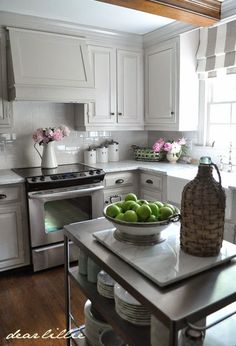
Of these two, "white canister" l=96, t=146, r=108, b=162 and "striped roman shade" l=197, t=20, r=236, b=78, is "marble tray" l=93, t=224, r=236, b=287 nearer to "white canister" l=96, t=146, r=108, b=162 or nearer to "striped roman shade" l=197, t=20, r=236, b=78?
"striped roman shade" l=197, t=20, r=236, b=78

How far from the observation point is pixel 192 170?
116 inches

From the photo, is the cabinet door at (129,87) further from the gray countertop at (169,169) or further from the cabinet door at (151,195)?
the cabinet door at (151,195)

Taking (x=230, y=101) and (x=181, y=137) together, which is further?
(x=181, y=137)

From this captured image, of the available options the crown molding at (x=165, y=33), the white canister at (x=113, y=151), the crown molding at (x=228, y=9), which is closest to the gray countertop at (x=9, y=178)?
the white canister at (x=113, y=151)

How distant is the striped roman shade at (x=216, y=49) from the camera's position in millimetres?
2750

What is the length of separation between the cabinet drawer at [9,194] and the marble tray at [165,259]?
157 centimetres

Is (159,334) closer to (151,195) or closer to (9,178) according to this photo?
(9,178)

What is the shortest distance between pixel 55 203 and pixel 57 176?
279mm

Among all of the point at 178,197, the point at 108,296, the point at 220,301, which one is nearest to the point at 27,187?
the point at 178,197

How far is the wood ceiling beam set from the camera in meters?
2.13

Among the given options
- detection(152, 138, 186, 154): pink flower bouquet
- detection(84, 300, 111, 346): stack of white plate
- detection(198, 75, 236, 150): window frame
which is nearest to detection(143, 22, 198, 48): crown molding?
detection(198, 75, 236, 150): window frame

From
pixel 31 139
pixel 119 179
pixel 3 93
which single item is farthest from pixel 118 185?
pixel 3 93

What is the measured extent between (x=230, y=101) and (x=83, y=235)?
2387 millimetres

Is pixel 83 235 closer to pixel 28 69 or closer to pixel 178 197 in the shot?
pixel 178 197
